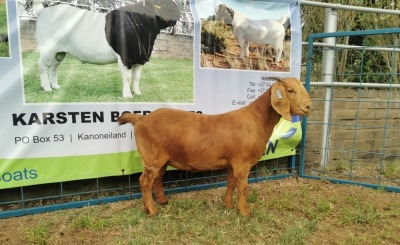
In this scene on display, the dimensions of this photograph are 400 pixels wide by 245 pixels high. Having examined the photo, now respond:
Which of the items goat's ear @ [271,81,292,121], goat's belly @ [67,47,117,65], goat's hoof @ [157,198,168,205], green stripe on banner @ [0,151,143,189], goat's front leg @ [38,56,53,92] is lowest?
goat's hoof @ [157,198,168,205]

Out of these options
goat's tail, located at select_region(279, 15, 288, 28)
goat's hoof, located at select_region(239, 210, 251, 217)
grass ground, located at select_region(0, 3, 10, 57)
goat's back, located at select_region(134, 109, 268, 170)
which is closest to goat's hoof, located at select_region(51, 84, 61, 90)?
grass ground, located at select_region(0, 3, 10, 57)

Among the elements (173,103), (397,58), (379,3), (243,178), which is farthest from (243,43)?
(379,3)

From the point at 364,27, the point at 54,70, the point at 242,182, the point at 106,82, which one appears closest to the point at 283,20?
the point at 242,182

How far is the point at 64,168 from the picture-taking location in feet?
12.0

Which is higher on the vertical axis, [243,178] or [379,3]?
[379,3]

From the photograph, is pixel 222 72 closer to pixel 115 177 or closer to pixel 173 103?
pixel 173 103

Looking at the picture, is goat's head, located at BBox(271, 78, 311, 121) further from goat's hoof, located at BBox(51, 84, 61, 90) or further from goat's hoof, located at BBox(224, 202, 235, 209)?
goat's hoof, located at BBox(51, 84, 61, 90)

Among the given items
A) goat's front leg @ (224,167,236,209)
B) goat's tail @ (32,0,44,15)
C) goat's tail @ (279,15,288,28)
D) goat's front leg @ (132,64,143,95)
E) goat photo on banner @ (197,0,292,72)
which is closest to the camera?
goat's tail @ (32,0,44,15)

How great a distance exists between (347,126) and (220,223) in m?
3.26

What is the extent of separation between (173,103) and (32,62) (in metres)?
1.62

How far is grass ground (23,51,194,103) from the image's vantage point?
3.43 meters

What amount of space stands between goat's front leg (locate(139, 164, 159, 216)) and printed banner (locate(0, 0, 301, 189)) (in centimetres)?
51

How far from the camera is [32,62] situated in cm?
340

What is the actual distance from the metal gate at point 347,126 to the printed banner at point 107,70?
3.56ft
